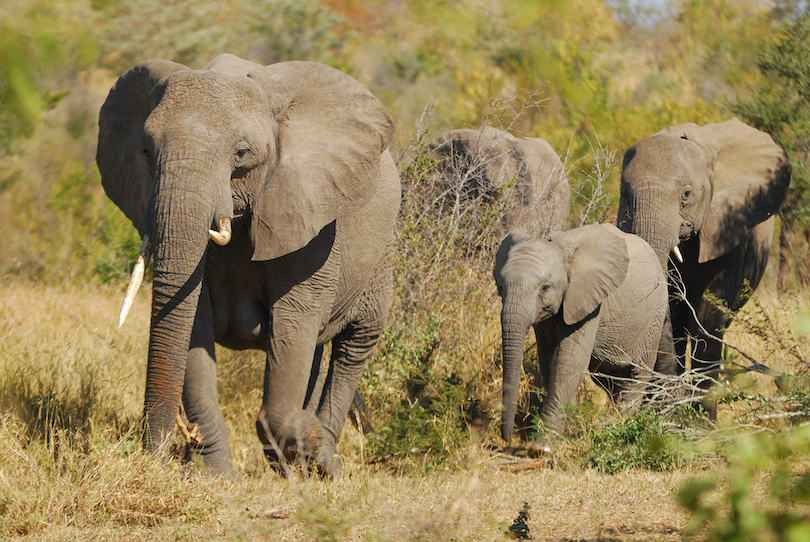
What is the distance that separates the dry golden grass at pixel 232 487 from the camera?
148 inches

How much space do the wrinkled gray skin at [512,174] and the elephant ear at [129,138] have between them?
336 centimetres

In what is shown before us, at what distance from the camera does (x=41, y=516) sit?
3.87m

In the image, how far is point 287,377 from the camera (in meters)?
5.07

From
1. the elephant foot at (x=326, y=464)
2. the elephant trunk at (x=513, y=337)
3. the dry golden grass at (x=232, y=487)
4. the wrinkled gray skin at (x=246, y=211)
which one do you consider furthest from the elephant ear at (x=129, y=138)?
the elephant trunk at (x=513, y=337)

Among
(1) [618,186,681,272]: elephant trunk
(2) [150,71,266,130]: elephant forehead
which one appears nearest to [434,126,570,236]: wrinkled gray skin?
(1) [618,186,681,272]: elephant trunk

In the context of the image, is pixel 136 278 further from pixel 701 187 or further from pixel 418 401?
pixel 701 187

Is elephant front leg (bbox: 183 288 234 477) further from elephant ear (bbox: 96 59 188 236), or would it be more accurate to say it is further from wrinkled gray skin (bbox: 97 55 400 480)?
elephant ear (bbox: 96 59 188 236)

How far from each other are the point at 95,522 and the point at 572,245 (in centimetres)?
349

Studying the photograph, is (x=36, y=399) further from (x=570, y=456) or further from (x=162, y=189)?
(x=570, y=456)

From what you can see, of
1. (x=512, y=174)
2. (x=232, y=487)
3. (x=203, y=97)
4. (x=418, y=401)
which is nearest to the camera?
(x=203, y=97)

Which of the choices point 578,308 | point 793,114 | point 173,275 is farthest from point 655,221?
point 173,275

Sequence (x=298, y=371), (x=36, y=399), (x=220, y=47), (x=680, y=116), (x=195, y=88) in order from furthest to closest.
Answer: (x=220, y=47)
(x=680, y=116)
(x=36, y=399)
(x=298, y=371)
(x=195, y=88)

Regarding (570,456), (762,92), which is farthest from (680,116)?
(570,456)

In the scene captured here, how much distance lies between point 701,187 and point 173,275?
466 centimetres
